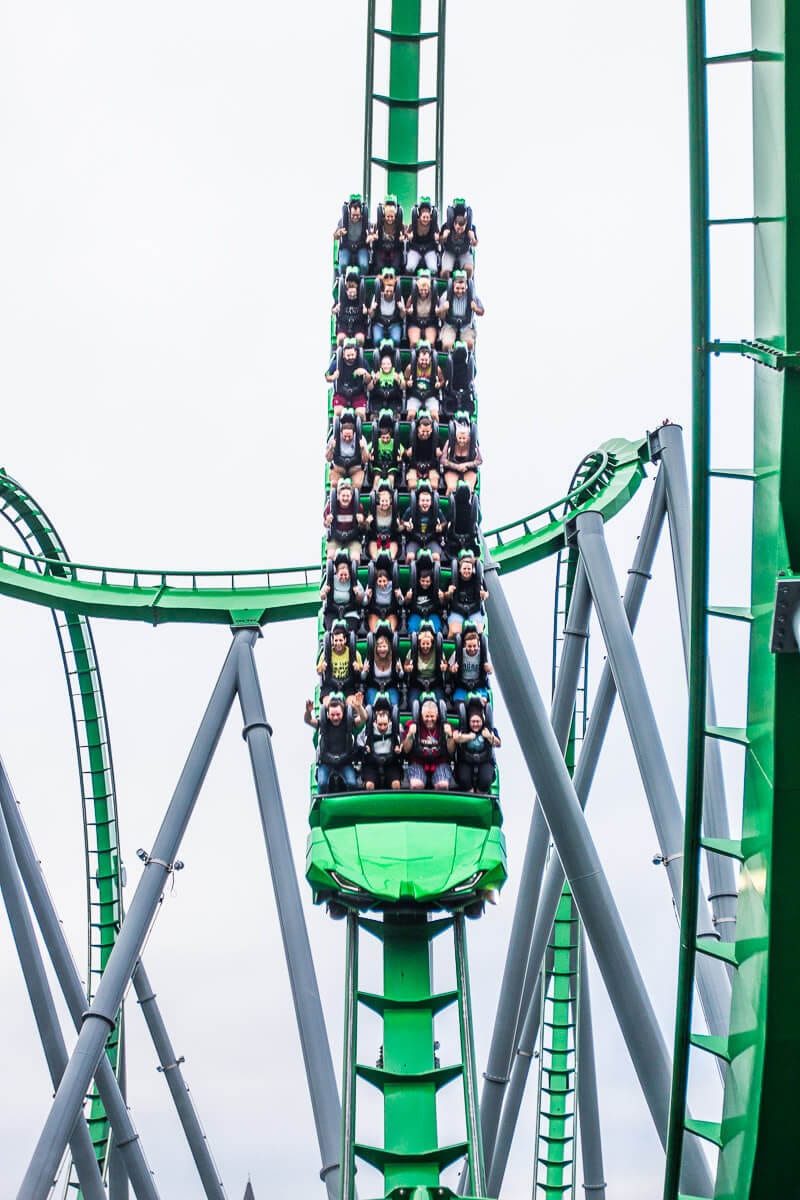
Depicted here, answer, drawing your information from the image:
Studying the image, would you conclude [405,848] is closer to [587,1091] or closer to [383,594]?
[383,594]

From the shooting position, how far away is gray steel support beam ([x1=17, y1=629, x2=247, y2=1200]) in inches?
366

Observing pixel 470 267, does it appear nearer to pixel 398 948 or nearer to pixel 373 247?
pixel 373 247

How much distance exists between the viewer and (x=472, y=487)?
9188mm

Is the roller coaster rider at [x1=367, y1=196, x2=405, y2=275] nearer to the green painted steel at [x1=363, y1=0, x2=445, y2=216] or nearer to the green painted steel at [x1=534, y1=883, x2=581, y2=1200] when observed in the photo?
the green painted steel at [x1=363, y1=0, x2=445, y2=216]

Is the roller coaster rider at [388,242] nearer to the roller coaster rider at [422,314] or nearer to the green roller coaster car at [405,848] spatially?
the roller coaster rider at [422,314]

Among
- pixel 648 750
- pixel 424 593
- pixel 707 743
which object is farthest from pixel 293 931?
pixel 707 743

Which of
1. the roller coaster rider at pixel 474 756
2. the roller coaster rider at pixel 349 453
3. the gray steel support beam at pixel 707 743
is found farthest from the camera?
the roller coaster rider at pixel 349 453

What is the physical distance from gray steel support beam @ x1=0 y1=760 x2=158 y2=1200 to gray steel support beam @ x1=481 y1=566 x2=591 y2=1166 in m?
3.05

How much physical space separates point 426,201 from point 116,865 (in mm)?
8133

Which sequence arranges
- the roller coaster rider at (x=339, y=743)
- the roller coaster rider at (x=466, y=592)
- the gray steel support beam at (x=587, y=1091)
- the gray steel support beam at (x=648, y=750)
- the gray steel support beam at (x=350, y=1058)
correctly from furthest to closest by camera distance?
the gray steel support beam at (x=587, y=1091) → the roller coaster rider at (x=466, y=592) → the roller coaster rider at (x=339, y=743) → the gray steel support beam at (x=648, y=750) → the gray steel support beam at (x=350, y=1058)

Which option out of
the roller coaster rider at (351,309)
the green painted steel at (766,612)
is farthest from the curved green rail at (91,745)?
the green painted steel at (766,612)

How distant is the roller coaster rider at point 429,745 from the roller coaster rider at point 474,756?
0.19 feet

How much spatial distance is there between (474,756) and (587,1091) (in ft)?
19.2

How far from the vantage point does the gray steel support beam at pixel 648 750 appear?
7.75 metres
